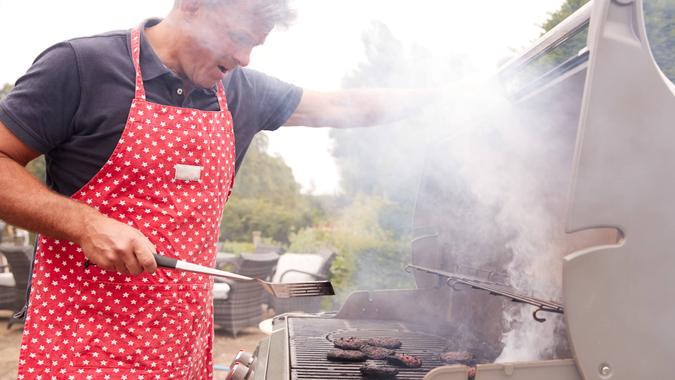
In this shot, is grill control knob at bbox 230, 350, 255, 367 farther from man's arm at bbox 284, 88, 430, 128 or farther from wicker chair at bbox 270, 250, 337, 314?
wicker chair at bbox 270, 250, 337, 314

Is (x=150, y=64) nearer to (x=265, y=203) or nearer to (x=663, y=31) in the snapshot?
(x=663, y=31)

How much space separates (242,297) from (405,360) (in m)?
5.41

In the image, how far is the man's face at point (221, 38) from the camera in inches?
65.8

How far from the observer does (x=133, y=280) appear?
65.8 inches

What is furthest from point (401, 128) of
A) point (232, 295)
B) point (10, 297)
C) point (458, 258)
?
point (10, 297)

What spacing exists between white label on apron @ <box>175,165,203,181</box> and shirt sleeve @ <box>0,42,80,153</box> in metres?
0.34

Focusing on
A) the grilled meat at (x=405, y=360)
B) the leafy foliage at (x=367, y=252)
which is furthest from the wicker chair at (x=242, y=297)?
the grilled meat at (x=405, y=360)

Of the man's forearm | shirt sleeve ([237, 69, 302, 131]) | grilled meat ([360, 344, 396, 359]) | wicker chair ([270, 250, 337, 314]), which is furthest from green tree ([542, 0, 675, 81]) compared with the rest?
wicker chair ([270, 250, 337, 314])

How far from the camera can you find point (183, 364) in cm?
178

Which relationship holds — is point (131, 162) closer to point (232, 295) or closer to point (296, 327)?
point (296, 327)

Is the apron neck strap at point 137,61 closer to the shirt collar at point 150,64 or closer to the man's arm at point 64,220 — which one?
the shirt collar at point 150,64

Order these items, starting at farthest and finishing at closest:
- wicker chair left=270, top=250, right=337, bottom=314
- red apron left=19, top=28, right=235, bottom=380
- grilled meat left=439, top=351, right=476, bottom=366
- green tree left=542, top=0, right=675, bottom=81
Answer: wicker chair left=270, top=250, right=337, bottom=314 < green tree left=542, top=0, right=675, bottom=81 < grilled meat left=439, top=351, right=476, bottom=366 < red apron left=19, top=28, right=235, bottom=380

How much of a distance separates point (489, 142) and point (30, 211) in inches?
66.5

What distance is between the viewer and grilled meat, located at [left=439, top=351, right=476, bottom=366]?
73.4 inches
